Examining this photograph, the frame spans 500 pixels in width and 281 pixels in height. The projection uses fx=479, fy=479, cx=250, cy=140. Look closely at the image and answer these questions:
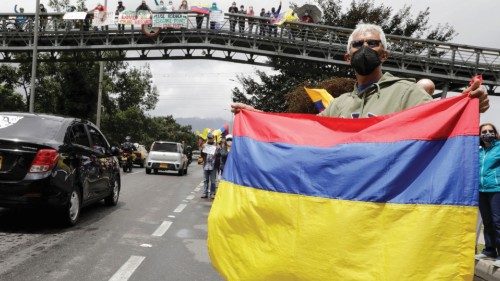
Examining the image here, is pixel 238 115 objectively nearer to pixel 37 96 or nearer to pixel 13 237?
pixel 13 237

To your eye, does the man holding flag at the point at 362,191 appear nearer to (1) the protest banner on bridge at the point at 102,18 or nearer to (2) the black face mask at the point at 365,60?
(2) the black face mask at the point at 365,60

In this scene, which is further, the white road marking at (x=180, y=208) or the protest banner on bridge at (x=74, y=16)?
the protest banner on bridge at (x=74, y=16)

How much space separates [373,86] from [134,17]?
31379 millimetres

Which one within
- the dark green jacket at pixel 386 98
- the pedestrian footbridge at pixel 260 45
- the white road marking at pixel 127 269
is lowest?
the white road marking at pixel 127 269

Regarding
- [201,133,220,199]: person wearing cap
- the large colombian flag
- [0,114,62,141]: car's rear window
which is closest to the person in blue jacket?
the large colombian flag

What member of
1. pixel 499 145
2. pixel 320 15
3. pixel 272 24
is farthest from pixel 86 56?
pixel 499 145

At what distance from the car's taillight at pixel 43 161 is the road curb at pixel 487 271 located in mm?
5788

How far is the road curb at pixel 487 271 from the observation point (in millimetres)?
6008

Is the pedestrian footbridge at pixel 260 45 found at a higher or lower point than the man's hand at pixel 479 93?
higher

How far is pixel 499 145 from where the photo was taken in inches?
264

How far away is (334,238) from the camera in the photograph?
2582mm

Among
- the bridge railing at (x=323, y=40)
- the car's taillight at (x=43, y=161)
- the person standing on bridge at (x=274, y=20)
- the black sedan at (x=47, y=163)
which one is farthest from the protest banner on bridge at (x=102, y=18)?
the car's taillight at (x=43, y=161)

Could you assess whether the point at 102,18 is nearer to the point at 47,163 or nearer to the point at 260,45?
the point at 260,45

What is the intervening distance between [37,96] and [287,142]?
44.9m
